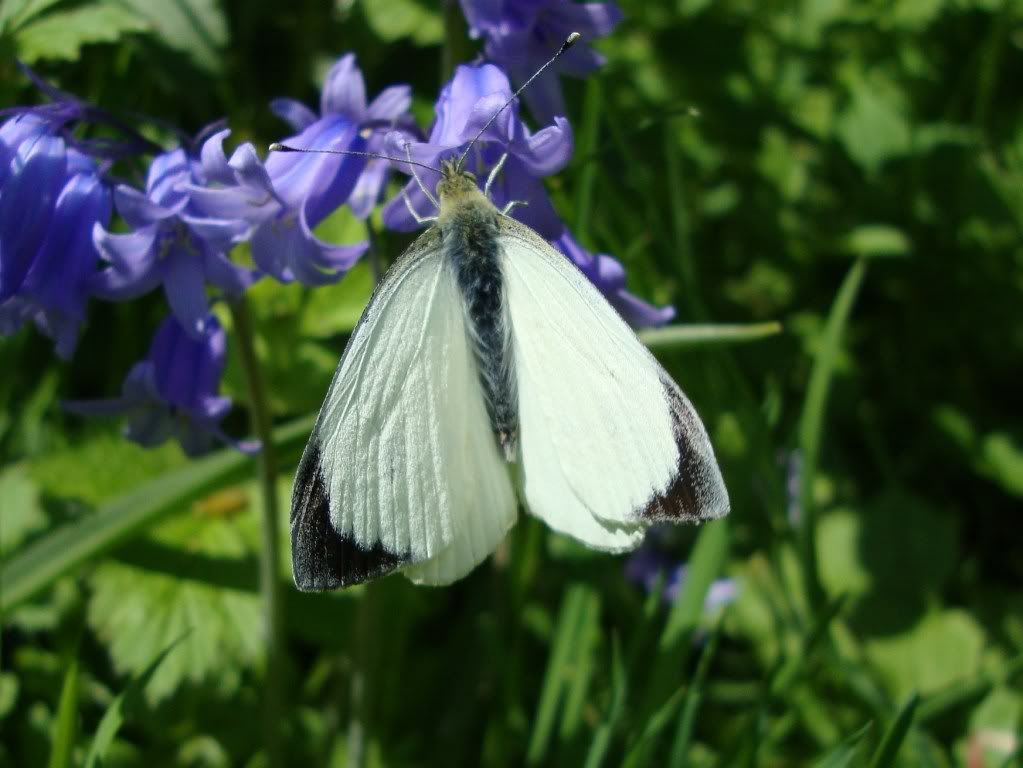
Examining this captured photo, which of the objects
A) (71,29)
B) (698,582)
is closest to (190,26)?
(71,29)

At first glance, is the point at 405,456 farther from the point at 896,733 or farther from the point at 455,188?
the point at 896,733

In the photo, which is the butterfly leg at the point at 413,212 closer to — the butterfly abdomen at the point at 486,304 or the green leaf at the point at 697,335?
the butterfly abdomen at the point at 486,304

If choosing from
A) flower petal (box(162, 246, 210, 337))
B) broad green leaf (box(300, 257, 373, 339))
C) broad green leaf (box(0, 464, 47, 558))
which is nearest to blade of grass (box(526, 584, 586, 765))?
broad green leaf (box(300, 257, 373, 339))

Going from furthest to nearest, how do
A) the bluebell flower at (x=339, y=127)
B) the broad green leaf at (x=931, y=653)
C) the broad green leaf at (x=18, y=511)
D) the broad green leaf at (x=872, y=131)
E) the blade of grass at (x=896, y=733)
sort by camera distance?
the broad green leaf at (x=872, y=131) → the broad green leaf at (x=931, y=653) → the broad green leaf at (x=18, y=511) → the bluebell flower at (x=339, y=127) → the blade of grass at (x=896, y=733)

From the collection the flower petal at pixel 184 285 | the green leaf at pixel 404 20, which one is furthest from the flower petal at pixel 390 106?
the green leaf at pixel 404 20

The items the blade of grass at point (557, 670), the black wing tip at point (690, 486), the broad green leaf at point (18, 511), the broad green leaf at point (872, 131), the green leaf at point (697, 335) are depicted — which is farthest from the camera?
the broad green leaf at point (872, 131)

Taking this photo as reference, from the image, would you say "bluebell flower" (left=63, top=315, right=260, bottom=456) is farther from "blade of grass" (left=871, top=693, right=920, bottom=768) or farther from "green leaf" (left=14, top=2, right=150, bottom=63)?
"blade of grass" (left=871, top=693, right=920, bottom=768)
